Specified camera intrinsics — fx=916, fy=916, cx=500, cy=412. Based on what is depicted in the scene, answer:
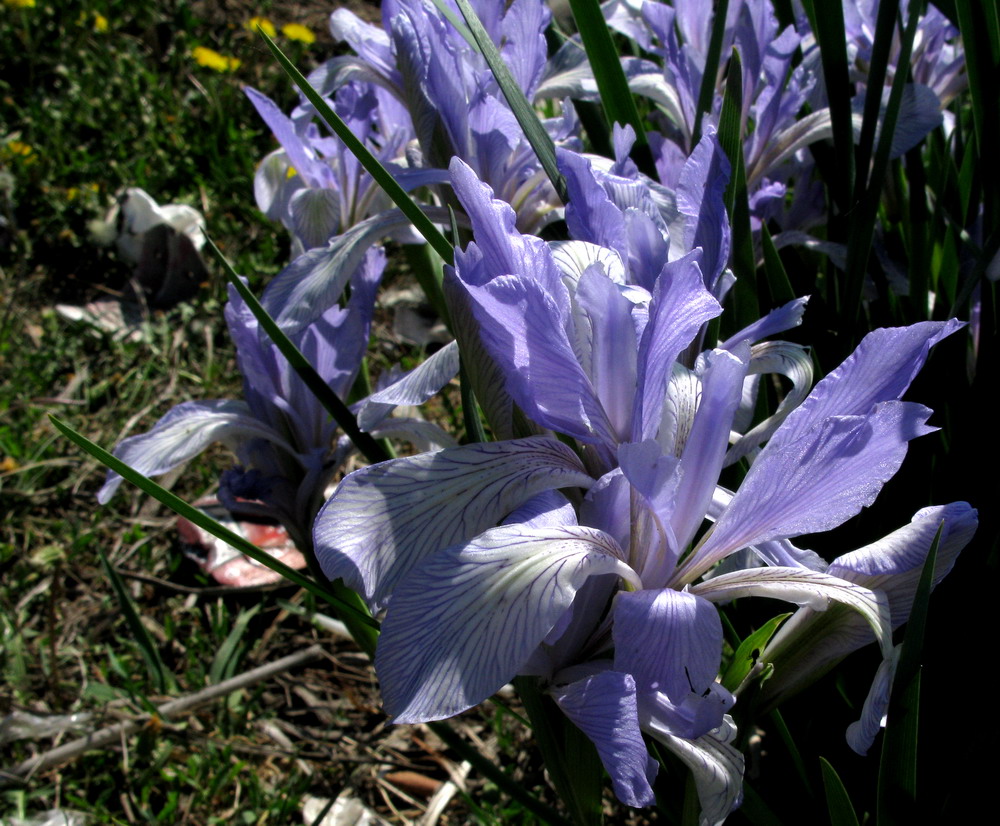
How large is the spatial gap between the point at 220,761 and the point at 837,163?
120cm

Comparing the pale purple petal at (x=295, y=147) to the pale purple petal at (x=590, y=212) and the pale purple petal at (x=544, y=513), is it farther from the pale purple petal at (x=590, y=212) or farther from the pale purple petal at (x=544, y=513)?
the pale purple petal at (x=544, y=513)

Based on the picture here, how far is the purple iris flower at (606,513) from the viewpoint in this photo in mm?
566

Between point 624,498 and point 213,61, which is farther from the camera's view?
Result: point 213,61

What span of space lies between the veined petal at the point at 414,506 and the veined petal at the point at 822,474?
0.13 m

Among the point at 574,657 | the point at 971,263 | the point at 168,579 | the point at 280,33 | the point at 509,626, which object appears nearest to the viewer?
the point at 509,626

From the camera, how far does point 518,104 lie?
0.79 m

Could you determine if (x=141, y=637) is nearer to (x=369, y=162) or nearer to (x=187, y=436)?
(x=187, y=436)

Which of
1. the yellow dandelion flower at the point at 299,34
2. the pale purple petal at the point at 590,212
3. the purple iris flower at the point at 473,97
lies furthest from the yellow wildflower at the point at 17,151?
the pale purple petal at the point at 590,212

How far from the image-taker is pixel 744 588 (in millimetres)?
638

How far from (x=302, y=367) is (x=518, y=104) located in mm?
295

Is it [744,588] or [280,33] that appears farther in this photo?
[280,33]

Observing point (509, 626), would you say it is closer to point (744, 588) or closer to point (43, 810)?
point (744, 588)

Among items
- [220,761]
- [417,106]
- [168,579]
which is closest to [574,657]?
[417,106]

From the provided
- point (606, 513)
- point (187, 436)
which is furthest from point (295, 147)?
point (606, 513)
